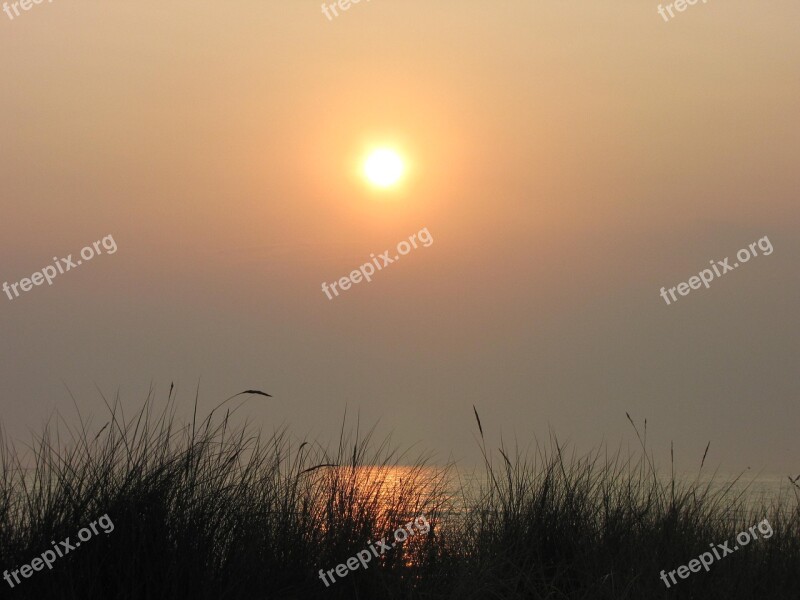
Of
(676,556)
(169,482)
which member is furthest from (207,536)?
Result: (676,556)

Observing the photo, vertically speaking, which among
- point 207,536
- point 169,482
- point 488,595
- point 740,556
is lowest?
point 740,556

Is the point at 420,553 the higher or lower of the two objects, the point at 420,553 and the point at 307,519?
the lower

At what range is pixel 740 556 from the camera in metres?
6.11

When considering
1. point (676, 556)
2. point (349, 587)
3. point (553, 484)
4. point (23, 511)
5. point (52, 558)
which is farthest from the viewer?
point (553, 484)

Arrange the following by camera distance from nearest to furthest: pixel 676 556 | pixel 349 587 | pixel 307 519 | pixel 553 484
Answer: pixel 349 587 → pixel 307 519 → pixel 676 556 → pixel 553 484

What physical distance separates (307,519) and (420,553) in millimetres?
773

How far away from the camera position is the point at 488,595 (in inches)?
206

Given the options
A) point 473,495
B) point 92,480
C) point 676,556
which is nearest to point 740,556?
point 676,556

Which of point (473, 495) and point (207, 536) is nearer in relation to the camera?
point (207, 536)

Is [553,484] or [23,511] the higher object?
[23,511]

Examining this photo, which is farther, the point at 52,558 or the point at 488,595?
the point at 488,595

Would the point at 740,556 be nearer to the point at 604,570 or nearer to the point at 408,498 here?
the point at 604,570

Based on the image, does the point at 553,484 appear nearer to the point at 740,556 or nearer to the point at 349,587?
the point at 740,556

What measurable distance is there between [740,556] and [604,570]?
119 centimetres
